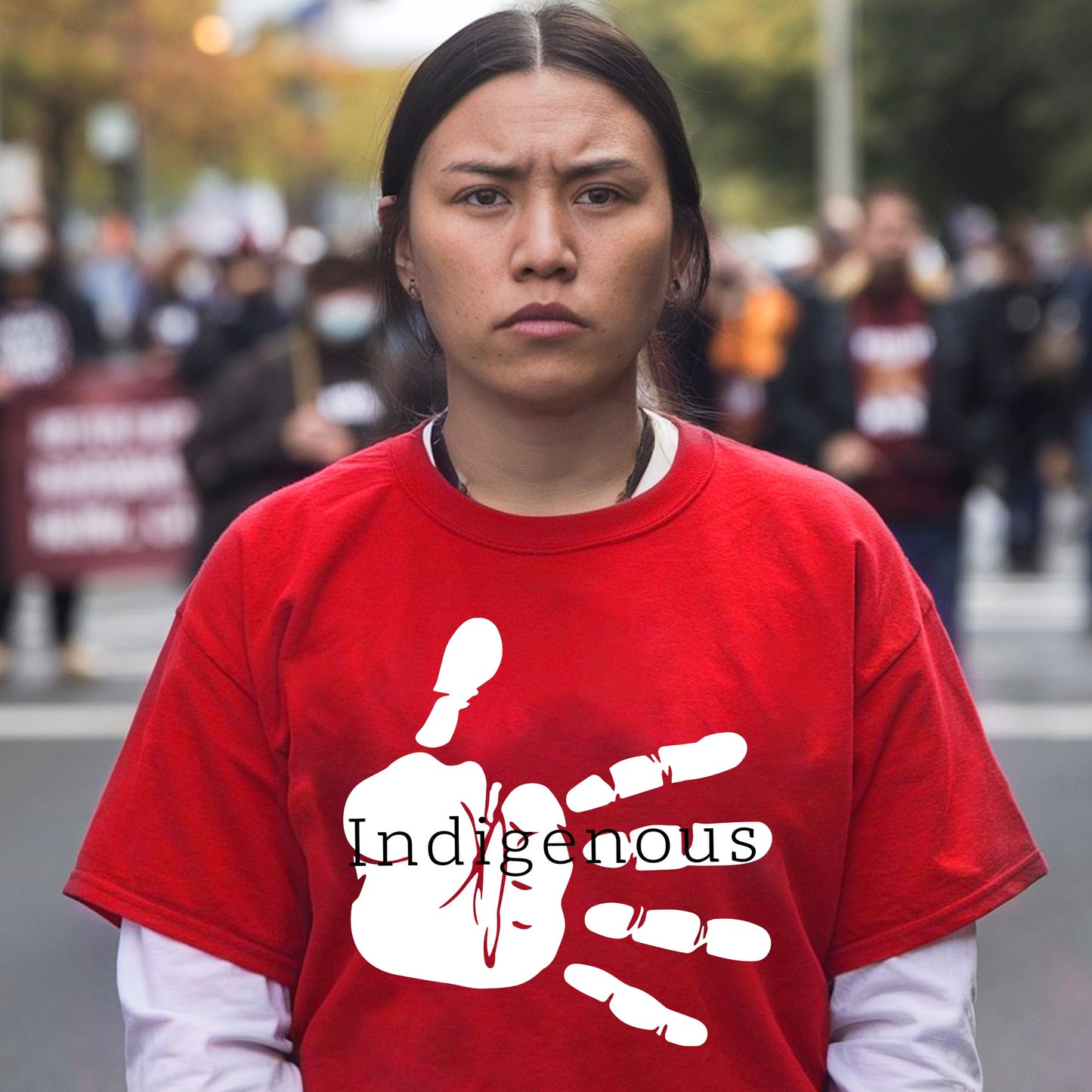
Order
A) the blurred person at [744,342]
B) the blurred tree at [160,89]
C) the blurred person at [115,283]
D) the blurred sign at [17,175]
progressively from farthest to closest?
1. the blurred tree at [160,89]
2. the blurred sign at [17,175]
3. the blurred person at [115,283]
4. the blurred person at [744,342]

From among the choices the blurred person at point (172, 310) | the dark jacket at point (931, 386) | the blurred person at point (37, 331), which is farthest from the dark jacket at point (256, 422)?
the blurred person at point (172, 310)

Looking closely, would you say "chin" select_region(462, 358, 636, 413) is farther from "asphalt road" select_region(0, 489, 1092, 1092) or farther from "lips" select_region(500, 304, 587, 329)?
"asphalt road" select_region(0, 489, 1092, 1092)

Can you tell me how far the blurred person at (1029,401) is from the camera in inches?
536

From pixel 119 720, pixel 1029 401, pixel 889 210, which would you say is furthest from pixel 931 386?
pixel 1029 401

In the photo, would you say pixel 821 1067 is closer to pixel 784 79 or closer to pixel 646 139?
pixel 646 139

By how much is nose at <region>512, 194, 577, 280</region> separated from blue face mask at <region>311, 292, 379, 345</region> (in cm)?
503

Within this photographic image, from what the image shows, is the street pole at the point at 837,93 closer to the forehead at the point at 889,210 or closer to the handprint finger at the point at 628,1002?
the forehead at the point at 889,210

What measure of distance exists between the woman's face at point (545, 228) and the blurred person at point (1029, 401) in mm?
11327

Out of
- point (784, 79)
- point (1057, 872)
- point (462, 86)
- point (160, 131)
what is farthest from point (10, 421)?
point (784, 79)

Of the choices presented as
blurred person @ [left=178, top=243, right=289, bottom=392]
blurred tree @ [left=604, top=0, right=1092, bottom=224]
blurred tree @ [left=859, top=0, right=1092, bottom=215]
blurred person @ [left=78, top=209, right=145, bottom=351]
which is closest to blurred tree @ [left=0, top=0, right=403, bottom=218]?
blurred person @ [left=78, top=209, right=145, bottom=351]

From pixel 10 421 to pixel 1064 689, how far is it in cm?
500

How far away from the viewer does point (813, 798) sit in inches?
78.5

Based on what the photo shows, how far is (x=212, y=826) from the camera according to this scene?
206 centimetres

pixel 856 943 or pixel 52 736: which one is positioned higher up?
pixel 856 943
